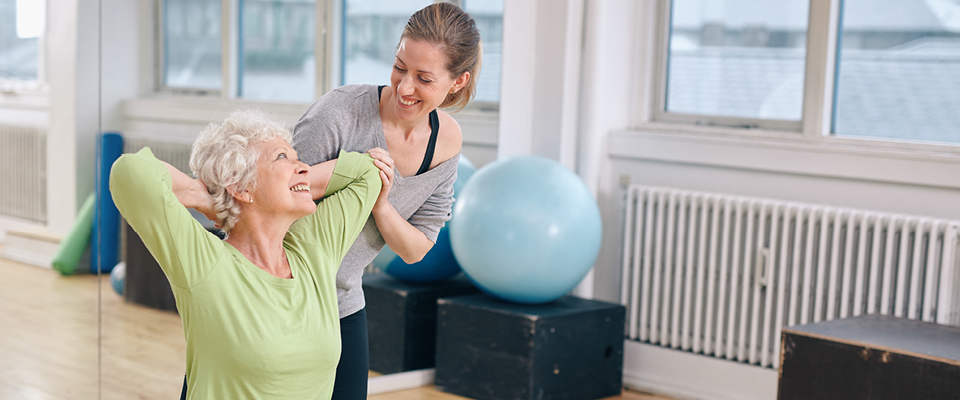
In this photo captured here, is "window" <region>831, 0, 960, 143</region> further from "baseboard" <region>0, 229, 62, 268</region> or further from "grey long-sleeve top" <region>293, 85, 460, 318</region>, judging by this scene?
"baseboard" <region>0, 229, 62, 268</region>

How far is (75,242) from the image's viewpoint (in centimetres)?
247

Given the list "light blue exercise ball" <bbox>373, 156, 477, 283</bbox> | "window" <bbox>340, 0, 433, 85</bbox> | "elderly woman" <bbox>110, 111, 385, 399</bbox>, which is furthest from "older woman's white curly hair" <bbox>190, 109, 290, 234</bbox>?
"light blue exercise ball" <bbox>373, 156, 477, 283</bbox>

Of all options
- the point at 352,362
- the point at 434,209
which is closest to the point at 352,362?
the point at 352,362

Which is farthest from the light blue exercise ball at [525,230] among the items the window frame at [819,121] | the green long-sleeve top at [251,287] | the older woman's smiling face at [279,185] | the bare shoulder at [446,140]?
the older woman's smiling face at [279,185]

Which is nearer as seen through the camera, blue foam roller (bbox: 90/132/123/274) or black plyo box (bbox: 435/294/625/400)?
blue foam roller (bbox: 90/132/123/274)

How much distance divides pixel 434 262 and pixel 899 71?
1.80 m

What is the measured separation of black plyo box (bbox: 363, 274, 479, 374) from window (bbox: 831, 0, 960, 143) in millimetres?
1651

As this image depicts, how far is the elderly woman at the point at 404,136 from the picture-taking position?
1.48 metres

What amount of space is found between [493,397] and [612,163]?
42.9 inches

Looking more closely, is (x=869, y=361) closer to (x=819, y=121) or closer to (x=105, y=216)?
(x=819, y=121)

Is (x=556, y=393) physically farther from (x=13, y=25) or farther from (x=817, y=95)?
(x=13, y=25)

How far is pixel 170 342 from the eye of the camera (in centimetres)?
265

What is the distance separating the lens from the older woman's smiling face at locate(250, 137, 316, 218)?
54.7 inches

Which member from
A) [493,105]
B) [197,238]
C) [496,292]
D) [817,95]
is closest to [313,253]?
[197,238]
